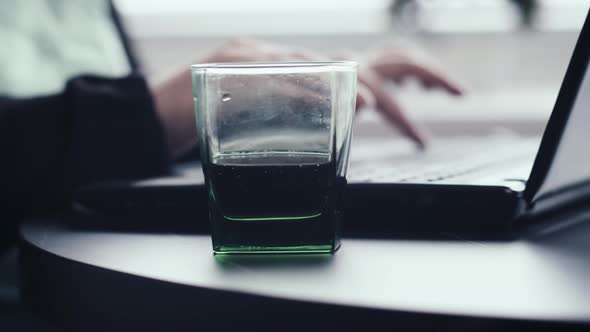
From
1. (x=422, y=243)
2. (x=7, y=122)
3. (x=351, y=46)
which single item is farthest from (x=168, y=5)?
(x=422, y=243)

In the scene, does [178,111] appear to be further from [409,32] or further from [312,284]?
[409,32]

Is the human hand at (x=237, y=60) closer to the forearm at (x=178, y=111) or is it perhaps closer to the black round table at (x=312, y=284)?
the forearm at (x=178, y=111)

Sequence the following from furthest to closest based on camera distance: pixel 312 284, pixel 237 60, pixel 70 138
Result: pixel 237 60
pixel 70 138
pixel 312 284

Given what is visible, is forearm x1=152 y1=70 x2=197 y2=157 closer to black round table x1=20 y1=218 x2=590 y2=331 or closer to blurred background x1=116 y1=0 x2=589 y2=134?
black round table x1=20 y1=218 x2=590 y2=331

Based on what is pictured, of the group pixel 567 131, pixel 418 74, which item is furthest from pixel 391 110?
pixel 567 131

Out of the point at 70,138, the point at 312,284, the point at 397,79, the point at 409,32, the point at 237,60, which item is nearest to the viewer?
the point at 312,284

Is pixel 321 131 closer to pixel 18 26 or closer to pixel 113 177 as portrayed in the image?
pixel 113 177
